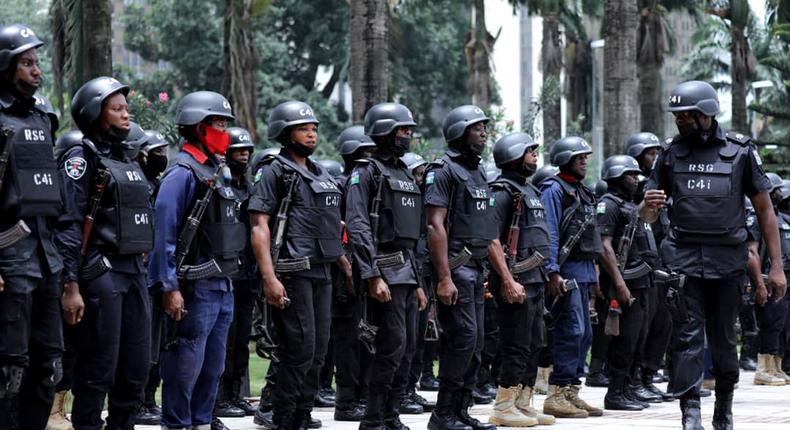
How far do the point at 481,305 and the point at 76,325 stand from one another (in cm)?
348

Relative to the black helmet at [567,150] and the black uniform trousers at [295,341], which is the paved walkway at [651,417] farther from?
the black helmet at [567,150]

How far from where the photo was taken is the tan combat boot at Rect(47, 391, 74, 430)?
33.8 feet

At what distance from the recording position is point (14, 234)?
7.08 m

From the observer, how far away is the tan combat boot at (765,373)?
1656 cm

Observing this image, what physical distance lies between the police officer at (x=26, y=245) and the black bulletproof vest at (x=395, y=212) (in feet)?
9.46

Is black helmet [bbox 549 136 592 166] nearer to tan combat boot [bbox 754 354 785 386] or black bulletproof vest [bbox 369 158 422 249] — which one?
black bulletproof vest [bbox 369 158 422 249]

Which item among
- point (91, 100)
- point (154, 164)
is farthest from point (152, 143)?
point (91, 100)

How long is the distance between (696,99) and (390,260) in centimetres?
236

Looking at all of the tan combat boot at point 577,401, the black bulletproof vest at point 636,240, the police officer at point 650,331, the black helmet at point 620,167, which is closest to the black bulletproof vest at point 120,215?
the tan combat boot at point 577,401

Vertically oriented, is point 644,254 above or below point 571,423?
above

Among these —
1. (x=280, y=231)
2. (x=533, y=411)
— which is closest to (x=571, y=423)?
(x=533, y=411)

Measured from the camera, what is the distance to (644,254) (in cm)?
1307

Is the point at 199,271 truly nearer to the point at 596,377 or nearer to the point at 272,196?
the point at 272,196

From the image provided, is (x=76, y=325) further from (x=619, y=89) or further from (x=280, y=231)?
(x=619, y=89)
